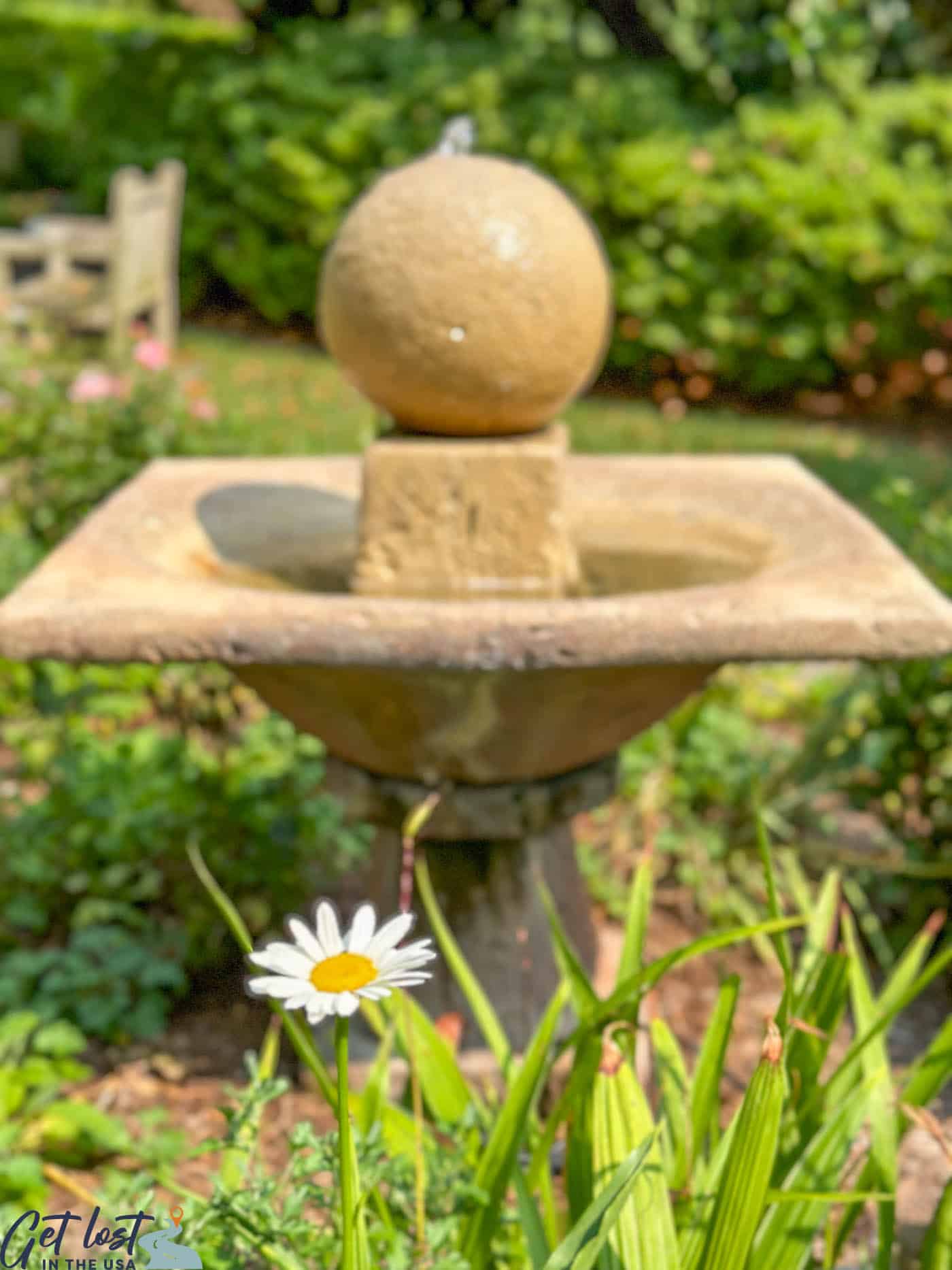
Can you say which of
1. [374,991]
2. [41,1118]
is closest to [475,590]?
[41,1118]

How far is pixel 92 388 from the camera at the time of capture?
422 centimetres

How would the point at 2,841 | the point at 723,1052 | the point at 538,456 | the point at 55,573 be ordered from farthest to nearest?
the point at 2,841 < the point at 538,456 < the point at 55,573 < the point at 723,1052

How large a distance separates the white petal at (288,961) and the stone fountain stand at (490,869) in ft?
4.17

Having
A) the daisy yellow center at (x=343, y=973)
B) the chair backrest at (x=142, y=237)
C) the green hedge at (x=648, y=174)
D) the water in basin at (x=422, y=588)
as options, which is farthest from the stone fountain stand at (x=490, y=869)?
the green hedge at (x=648, y=174)

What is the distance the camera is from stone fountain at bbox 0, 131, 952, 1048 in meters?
2.06

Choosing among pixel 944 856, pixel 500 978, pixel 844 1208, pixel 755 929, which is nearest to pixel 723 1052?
pixel 844 1208

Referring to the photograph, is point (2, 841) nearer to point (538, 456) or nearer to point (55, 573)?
point (55, 573)

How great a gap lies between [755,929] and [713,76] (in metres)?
7.45

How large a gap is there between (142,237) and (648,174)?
2.70 m

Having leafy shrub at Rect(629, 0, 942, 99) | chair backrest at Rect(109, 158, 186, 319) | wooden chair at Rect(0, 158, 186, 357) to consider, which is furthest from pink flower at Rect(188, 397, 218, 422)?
leafy shrub at Rect(629, 0, 942, 99)

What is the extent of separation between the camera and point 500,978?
265 centimetres

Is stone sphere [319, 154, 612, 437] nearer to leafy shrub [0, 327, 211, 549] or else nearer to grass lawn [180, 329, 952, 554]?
leafy shrub [0, 327, 211, 549]

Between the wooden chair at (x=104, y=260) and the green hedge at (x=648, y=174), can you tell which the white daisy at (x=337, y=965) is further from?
the green hedge at (x=648, y=174)

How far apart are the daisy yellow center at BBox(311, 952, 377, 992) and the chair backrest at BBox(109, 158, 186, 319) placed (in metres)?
6.05
